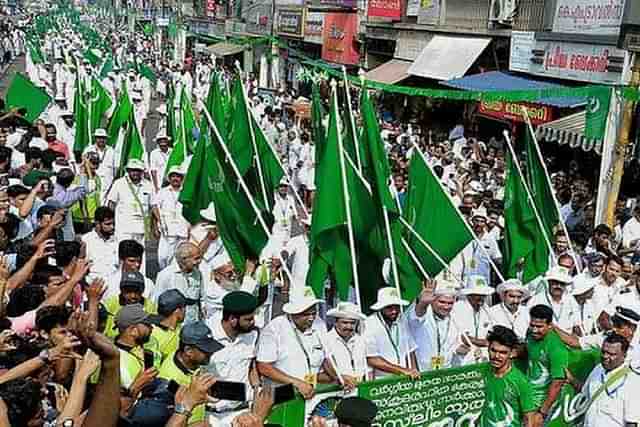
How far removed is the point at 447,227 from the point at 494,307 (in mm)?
728

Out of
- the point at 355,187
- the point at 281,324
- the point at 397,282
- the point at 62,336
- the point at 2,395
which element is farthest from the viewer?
the point at 355,187

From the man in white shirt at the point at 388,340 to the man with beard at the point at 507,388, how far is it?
0.59 meters

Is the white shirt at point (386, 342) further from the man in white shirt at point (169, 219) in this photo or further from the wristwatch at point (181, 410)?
the man in white shirt at point (169, 219)

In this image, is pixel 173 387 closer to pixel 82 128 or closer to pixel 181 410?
pixel 181 410

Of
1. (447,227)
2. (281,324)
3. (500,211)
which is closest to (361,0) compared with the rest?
(500,211)

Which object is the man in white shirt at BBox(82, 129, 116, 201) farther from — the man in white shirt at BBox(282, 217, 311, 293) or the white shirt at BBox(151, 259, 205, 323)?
the white shirt at BBox(151, 259, 205, 323)

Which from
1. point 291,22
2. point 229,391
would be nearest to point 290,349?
point 229,391

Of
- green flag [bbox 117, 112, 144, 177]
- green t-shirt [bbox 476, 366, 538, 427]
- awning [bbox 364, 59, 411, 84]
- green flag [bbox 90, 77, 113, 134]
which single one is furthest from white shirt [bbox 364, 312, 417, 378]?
awning [bbox 364, 59, 411, 84]

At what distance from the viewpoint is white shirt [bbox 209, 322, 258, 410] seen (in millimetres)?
4758

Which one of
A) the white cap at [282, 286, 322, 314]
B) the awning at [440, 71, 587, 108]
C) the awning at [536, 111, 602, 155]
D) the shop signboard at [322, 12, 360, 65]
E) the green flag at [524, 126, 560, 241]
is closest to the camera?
the white cap at [282, 286, 322, 314]

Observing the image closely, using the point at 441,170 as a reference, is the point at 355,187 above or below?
above

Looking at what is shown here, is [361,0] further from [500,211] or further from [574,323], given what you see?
[574,323]

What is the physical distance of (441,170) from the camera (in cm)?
1233

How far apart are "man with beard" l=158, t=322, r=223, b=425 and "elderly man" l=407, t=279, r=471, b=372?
187cm
